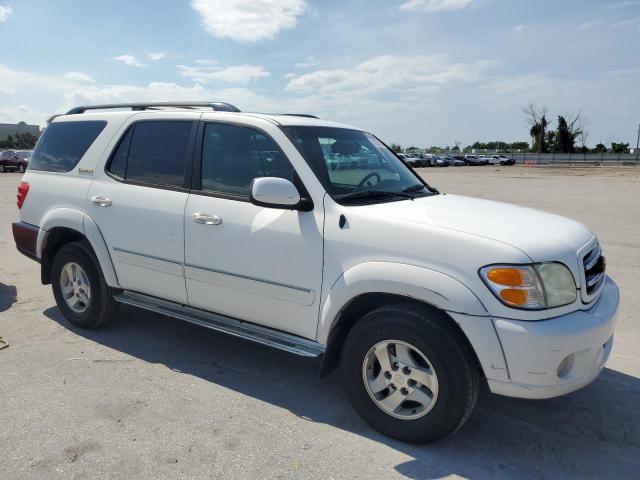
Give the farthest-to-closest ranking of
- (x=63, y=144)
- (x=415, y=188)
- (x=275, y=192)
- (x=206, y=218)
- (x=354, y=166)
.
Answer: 1. (x=63, y=144)
2. (x=415, y=188)
3. (x=354, y=166)
4. (x=206, y=218)
5. (x=275, y=192)

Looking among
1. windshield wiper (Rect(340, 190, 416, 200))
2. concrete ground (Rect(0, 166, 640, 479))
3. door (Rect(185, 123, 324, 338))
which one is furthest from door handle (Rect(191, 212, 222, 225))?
concrete ground (Rect(0, 166, 640, 479))

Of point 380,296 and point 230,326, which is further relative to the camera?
point 230,326

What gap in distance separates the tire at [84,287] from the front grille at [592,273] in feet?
12.0

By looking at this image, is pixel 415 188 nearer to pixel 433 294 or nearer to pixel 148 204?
pixel 433 294

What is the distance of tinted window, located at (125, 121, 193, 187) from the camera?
4.21 meters

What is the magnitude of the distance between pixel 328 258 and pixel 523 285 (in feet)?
3.71

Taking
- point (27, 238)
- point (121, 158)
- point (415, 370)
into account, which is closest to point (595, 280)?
point (415, 370)

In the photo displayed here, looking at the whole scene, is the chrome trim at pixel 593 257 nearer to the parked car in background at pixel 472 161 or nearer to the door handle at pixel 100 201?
the door handle at pixel 100 201

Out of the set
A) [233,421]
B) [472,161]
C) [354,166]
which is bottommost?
[472,161]

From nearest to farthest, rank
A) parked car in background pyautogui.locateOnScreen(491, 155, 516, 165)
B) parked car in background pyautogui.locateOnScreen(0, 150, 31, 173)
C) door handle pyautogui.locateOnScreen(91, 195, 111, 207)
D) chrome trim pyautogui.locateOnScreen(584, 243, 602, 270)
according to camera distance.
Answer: chrome trim pyautogui.locateOnScreen(584, 243, 602, 270), door handle pyautogui.locateOnScreen(91, 195, 111, 207), parked car in background pyautogui.locateOnScreen(0, 150, 31, 173), parked car in background pyautogui.locateOnScreen(491, 155, 516, 165)

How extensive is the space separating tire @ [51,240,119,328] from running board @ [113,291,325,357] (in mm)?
171

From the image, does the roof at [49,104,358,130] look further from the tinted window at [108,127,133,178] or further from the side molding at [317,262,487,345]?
the side molding at [317,262,487,345]

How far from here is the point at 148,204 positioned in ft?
13.9

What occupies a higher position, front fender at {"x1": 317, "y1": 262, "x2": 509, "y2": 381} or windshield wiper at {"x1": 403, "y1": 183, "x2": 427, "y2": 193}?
windshield wiper at {"x1": 403, "y1": 183, "x2": 427, "y2": 193}
